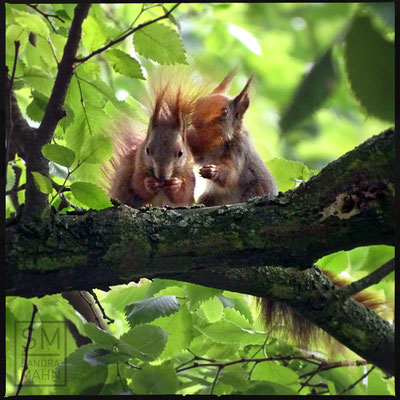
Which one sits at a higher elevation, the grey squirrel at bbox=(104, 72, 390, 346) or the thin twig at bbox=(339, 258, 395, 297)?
the grey squirrel at bbox=(104, 72, 390, 346)

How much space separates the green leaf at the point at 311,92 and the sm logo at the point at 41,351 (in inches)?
33.7

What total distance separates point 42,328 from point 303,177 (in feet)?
2.17

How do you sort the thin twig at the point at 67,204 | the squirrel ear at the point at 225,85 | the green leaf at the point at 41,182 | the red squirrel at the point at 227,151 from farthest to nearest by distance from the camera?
the squirrel ear at the point at 225,85 → the red squirrel at the point at 227,151 → the thin twig at the point at 67,204 → the green leaf at the point at 41,182

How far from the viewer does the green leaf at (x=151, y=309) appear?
1.21 meters

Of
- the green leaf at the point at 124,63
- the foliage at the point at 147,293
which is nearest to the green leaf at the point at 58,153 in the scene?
the foliage at the point at 147,293

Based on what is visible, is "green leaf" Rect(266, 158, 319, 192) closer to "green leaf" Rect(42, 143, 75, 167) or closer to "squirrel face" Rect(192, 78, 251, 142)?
"squirrel face" Rect(192, 78, 251, 142)

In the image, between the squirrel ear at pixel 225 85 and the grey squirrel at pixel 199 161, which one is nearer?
the grey squirrel at pixel 199 161

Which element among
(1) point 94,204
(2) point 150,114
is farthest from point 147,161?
(1) point 94,204

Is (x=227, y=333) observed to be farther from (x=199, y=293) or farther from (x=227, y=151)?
(x=227, y=151)

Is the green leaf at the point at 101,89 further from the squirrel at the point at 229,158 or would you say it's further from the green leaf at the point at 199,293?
the green leaf at the point at 199,293

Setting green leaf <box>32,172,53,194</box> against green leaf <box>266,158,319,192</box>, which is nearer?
green leaf <box>32,172,53,194</box>

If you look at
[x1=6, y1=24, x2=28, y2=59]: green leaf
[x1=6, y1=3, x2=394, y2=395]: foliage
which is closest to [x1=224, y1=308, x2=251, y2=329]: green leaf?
[x1=6, y1=3, x2=394, y2=395]: foliage

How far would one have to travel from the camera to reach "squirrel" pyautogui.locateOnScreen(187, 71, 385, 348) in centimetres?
151

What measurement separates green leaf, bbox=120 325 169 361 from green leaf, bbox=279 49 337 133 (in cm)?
79
